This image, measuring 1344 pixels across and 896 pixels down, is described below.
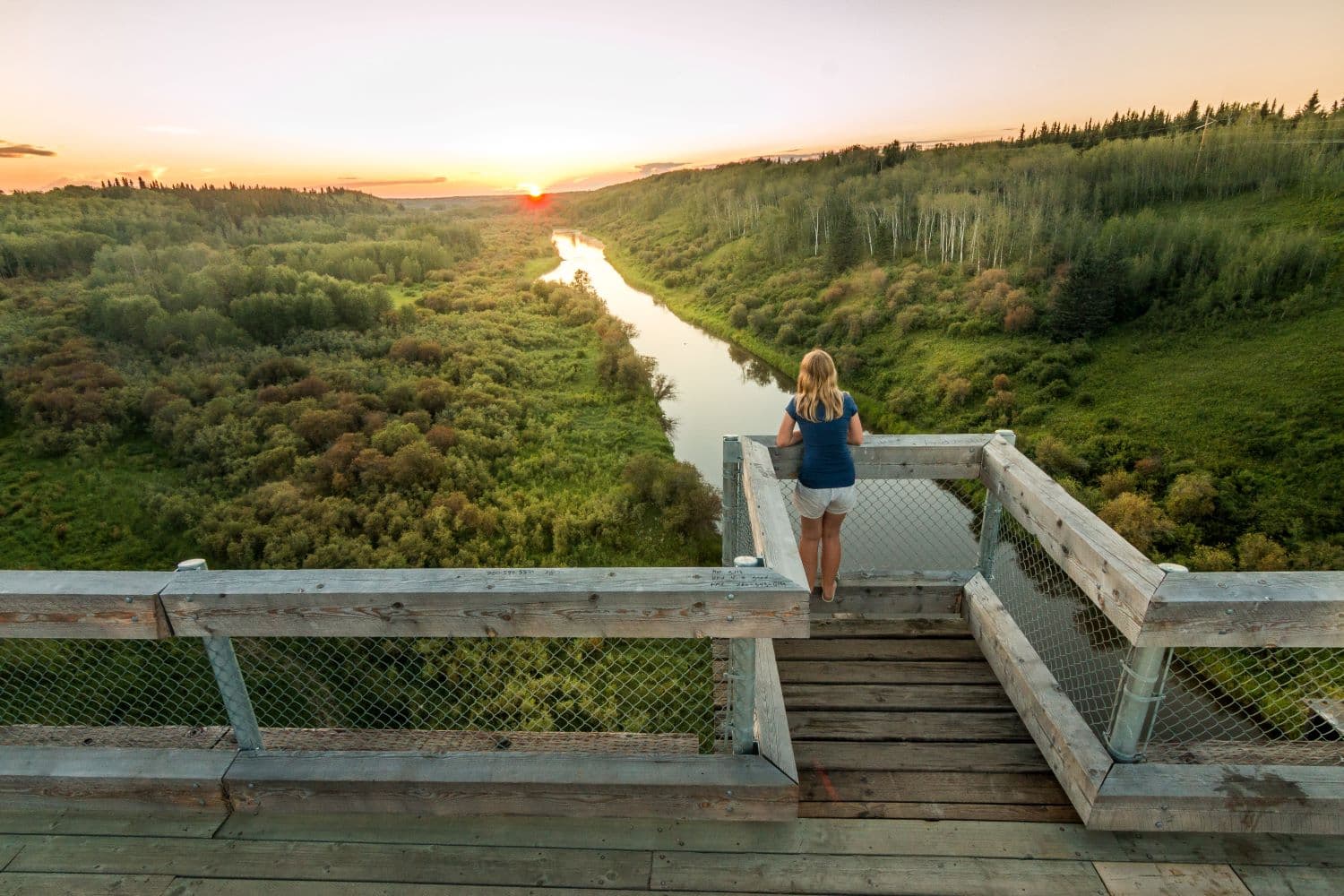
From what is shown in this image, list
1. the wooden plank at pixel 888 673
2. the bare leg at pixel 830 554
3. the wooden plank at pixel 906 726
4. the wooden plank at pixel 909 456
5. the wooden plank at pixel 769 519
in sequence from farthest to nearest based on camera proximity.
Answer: the bare leg at pixel 830 554
the wooden plank at pixel 909 456
the wooden plank at pixel 888 673
the wooden plank at pixel 906 726
the wooden plank at pixel 769 519

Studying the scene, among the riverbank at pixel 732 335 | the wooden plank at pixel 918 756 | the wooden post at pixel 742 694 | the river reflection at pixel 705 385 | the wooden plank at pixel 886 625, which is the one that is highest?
the wooden post at pixel 742 694

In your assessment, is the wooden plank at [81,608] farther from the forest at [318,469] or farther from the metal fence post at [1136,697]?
the metal fence post at [1136,697]

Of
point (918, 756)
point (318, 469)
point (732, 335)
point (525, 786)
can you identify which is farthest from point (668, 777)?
point (732, 335)

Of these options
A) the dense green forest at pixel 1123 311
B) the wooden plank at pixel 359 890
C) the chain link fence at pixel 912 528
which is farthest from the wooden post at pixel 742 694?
the dense green forest at pixel 1123 311

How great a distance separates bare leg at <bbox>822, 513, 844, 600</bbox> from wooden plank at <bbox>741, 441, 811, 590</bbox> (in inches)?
27.3

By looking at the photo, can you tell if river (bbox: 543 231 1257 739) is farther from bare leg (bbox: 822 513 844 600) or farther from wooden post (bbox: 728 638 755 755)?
wooden post (bbox: 728 638 755 755)

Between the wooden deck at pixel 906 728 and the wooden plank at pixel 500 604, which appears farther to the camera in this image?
the wooden deck at pixel 906 728

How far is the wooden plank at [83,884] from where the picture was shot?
2486 mm

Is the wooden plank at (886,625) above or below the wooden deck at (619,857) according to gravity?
below

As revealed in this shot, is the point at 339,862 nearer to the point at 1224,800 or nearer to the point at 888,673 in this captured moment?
the point at 888,673

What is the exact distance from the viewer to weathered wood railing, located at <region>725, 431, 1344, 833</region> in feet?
7.68

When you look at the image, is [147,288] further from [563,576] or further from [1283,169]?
[1283,169]

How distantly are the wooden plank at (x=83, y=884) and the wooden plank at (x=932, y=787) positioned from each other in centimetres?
256

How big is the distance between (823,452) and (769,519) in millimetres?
1190
